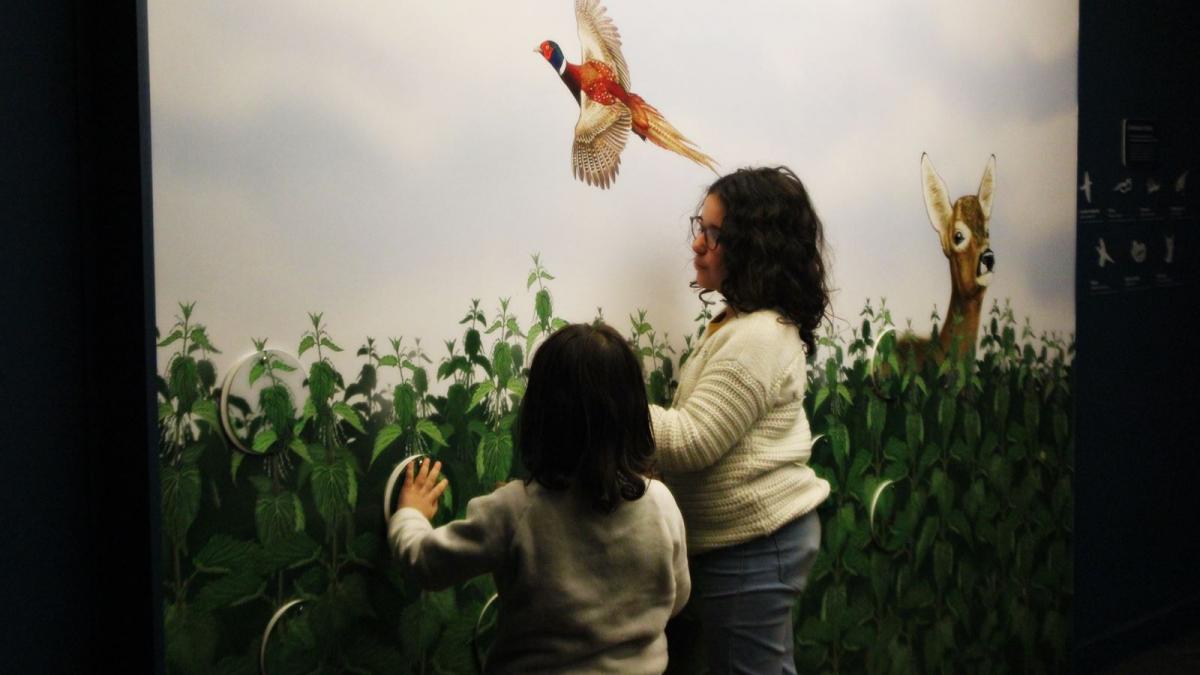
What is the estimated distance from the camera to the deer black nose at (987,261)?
3.10 m

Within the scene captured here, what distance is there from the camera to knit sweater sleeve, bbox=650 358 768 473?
2053 millimetres

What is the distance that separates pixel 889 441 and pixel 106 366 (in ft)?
5.98

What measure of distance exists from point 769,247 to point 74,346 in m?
1.13

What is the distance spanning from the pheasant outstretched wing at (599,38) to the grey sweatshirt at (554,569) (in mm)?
795

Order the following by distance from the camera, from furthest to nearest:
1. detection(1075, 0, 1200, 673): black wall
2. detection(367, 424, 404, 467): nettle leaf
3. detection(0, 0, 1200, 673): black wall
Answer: detection(1075, 0, 1200, 673): black wall < detection(367, 424, 404, 467): nettle leaf < detection(0, 0, 1200, 673): black wall

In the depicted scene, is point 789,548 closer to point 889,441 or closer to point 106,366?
point 889,441

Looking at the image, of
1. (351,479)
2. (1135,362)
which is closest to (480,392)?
(351,479)

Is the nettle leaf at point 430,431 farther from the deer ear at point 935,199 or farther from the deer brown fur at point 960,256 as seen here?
the deer ear at point 935,199

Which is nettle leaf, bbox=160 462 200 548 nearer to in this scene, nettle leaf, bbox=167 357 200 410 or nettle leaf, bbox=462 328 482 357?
nettle leaf, bbox=167 357 200 410

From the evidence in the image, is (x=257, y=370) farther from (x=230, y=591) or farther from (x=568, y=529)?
(x=568, y=529)

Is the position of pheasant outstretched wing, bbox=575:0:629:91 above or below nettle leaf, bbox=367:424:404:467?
above

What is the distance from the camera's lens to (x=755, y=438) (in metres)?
2.16

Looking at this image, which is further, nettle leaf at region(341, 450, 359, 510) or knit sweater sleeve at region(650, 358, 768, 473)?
knit sweater sleeve at region(650, 358, 768, 473)

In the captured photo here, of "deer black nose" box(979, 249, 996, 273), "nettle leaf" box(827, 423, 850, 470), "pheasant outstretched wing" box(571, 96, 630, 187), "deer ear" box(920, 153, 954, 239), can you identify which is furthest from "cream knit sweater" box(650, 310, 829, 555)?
"deer black nose" box(979, 249, 996, 273)
